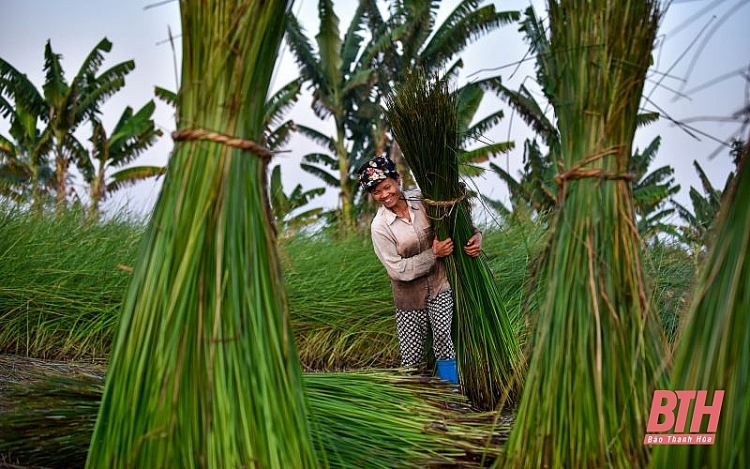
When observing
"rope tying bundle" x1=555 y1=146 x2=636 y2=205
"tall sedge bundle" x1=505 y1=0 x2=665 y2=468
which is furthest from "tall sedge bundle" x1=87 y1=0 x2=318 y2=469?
"rope tying bundle" x1=555 y1=146 x2=636 y2=205

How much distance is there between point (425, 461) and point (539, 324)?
24.0 inches

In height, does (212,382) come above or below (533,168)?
below

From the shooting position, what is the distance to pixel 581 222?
1.44 meters

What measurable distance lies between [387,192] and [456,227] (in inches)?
12.9

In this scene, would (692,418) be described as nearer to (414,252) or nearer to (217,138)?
(217,138)

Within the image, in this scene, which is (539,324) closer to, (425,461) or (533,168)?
(425,461)

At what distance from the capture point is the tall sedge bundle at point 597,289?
1.36 m

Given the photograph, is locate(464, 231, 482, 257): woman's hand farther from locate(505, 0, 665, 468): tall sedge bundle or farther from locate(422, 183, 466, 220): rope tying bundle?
locate(505, 0, 665, 468): tall sedge bundle

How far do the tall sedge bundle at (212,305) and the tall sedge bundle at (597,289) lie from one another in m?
0.46

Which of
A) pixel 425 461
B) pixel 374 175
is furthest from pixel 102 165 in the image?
pixel 425 461

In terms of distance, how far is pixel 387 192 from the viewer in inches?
123

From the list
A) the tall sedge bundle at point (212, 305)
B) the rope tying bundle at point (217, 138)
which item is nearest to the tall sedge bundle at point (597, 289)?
the tall sedge bundle at point (212, 305)

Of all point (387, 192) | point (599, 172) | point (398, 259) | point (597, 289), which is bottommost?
point (597, 289)

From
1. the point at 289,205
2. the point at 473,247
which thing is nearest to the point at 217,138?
the point at 473,247
